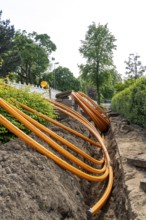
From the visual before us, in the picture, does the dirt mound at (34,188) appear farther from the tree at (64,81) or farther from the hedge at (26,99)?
the tree at (64,81)

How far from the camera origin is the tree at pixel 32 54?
155 feet

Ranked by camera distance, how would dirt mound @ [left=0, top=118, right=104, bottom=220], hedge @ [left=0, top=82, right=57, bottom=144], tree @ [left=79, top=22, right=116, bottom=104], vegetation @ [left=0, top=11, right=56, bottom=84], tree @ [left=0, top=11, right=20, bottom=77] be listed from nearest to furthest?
dirt mound @ [left=0, top=118, right=104, bottom=220]
hedge @ [left=0, top=82, right=57, bottom=144]
tree @ [left=79, top=22, right=116, bottom=104]
tree @ [left=0, top=11, right=20, bottom=77]
vegetation @ [left=0, top=11, right=56, bottom=84]

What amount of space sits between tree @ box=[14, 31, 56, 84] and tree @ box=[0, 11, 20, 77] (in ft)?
37.2

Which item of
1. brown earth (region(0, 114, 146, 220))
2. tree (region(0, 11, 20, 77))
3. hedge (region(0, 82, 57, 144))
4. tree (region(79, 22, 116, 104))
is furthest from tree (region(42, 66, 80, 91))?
brown earth (region(0, 114, 146, 220))

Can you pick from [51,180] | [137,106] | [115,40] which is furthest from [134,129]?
[115,40]

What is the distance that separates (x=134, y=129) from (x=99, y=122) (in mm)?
2647

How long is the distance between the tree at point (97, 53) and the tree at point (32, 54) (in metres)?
18.0

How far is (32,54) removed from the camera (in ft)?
154

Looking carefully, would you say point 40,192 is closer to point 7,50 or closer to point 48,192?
point 48,192

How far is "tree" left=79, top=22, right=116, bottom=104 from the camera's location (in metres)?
29.8

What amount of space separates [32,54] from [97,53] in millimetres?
19599

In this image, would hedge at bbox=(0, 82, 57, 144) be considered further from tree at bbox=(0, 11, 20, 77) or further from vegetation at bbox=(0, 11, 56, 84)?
vegetation at bbox=(0, 11, 56, 84)

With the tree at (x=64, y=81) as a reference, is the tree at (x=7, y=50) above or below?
above

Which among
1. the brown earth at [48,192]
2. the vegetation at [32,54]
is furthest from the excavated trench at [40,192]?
the vegetation at [32,54]
